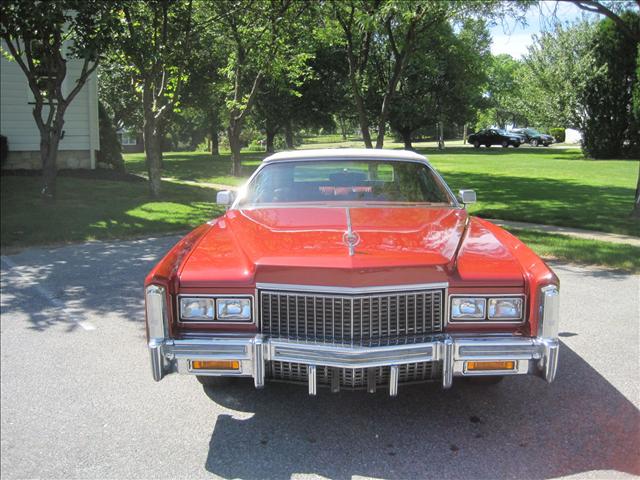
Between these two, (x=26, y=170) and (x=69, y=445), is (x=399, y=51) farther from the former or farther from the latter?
(x=69, y=445)

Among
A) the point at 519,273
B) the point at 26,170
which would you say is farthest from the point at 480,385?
the point at 26,170

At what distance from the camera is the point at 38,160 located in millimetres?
18094

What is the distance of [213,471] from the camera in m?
3.13

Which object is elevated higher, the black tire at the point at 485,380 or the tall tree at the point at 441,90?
the tall tree at the point at 441,90

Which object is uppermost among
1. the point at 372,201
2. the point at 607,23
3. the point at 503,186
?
the point at 607,23

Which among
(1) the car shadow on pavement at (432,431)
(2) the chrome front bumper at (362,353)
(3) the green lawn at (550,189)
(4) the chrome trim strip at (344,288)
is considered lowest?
(3) the green lawn at (550,189)

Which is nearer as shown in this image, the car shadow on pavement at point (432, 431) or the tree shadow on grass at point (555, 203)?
the car shadow on pavement at point (432, 431)

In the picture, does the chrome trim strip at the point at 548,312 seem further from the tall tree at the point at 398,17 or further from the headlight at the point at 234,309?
the tall tree at the point at 398,17

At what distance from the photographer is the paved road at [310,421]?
316 centimetres

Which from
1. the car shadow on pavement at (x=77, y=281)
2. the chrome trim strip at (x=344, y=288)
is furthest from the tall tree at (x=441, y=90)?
the chrome trim strip at (x=344, y=288)

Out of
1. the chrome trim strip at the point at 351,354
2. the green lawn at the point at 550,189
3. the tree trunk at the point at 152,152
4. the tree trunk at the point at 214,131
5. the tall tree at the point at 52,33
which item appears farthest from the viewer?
the tree trunk at the point at 214,131

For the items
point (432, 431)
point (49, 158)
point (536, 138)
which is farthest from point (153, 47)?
point (536, 138)

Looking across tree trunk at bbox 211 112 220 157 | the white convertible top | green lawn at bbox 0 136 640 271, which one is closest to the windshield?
the white convertible top

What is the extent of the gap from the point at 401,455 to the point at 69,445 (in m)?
1.79
